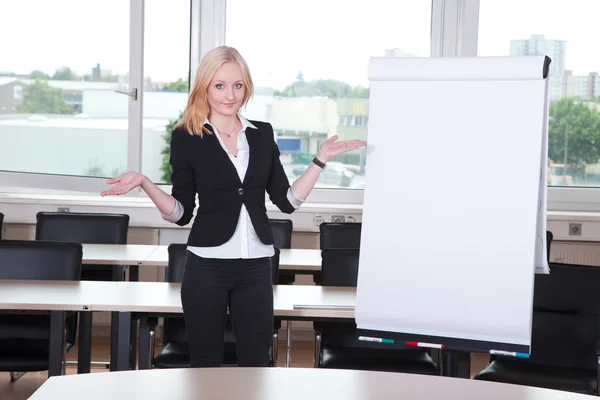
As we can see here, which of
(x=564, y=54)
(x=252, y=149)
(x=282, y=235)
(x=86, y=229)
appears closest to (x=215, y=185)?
(x=252, y=149)

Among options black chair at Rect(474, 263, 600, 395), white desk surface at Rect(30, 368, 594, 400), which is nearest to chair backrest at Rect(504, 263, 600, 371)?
black chair at Rect(474, 263, 600, 395)

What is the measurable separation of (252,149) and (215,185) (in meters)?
0.19

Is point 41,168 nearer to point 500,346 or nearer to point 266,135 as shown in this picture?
point 266,135

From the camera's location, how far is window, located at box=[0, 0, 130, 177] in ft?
19.9

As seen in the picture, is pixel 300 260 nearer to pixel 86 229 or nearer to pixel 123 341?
pixel 86 229

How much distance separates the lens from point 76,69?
6125mm

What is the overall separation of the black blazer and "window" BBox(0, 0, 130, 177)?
347 centimetres

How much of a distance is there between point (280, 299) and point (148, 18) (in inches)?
132

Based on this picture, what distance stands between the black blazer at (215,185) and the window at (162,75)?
346 centimetres

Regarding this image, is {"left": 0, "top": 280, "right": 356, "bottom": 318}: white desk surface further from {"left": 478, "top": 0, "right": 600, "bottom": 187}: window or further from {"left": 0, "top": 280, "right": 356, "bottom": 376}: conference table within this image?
{"left": 478, "top": 0, "right": 600, "bottom": 187}: window

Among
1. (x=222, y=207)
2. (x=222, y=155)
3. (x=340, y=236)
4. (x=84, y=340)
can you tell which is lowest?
(x=84, y=340)

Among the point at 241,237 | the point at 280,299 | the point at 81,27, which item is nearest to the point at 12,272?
the point at 280,299

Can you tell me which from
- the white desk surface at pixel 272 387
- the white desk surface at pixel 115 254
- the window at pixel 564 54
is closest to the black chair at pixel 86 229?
the white desk surface at pixel 115 254

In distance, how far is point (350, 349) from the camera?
3.89 meters
